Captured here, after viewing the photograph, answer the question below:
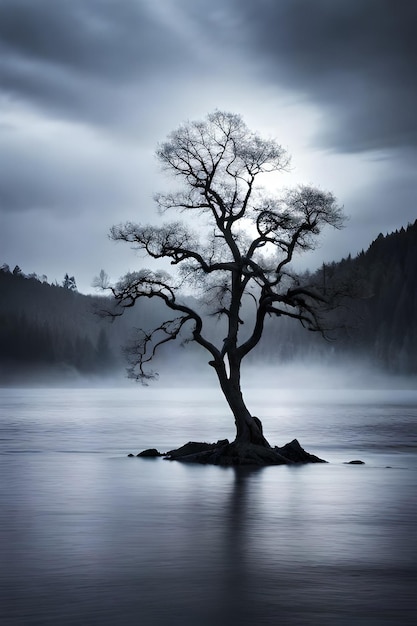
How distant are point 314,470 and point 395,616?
113 ft

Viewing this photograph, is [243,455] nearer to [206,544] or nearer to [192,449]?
[192,449]

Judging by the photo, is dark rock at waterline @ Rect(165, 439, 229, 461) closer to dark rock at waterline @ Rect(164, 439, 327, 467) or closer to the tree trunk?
dark rock at waterline @ Rect(164, 439, 327, 467)

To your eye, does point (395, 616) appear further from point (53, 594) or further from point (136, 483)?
point (136, 483)

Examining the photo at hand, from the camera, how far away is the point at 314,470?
52.9 m

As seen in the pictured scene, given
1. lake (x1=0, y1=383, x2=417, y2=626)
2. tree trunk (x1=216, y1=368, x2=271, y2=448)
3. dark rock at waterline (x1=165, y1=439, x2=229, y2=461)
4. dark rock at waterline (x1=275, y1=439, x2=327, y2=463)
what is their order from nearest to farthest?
lake (x1=0, y1=383, x2=417, y2=626) → tree trunk (x1=216, y1=368, x2=271, y2=448) → dark rock at waterline (x1=275, y1=439, x2=327, y2=463) → dark rock at waterline (x1=165, y1=439, x2=229, y2=461)

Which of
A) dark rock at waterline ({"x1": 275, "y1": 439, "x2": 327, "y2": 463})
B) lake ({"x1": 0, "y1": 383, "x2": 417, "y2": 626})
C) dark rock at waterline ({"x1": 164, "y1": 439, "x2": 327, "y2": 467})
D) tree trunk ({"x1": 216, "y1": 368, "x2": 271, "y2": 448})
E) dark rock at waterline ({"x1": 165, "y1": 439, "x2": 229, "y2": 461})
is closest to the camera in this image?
lake ({"x1": 0, "y1": 383, "x2": 417, "y2": 626})

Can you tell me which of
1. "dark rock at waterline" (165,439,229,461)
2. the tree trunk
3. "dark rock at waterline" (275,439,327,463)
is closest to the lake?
"dark rock at waterline" (165,439,229,461)

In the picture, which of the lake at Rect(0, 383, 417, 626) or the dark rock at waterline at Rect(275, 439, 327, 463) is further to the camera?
the dark rock at waterline at Rect(275, 439, 327, 463)

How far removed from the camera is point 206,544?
93.2ft

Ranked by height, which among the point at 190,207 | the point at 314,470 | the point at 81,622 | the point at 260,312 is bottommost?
the point at 81,622

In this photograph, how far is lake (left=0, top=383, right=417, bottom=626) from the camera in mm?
19312

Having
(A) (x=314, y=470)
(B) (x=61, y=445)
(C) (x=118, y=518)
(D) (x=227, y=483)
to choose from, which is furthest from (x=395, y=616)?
(B) (x=61, y=445)

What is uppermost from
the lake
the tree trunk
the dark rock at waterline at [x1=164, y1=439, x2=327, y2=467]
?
the tree trunk

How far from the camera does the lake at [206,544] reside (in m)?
19.3
